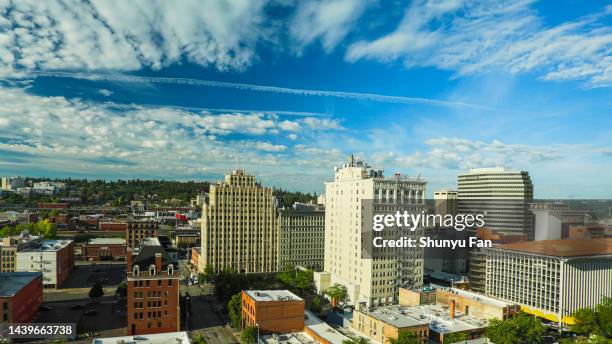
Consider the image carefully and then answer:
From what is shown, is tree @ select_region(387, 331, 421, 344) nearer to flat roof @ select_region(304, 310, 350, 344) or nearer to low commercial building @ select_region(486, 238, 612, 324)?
flat roof @ select_region(304, 310, 350, 344)

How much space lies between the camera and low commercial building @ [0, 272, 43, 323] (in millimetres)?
75750

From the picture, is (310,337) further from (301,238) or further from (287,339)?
(301,238)

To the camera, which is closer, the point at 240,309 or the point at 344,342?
the point at 344,342

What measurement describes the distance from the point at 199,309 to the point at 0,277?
4278 centimetres

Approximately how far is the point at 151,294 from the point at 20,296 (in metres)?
29.2

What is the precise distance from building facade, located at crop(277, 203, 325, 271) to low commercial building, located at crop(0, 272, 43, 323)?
70837 millimetres

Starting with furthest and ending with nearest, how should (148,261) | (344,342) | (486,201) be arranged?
(486,201) → (148,261) → (344,342)

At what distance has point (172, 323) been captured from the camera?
75250 mm

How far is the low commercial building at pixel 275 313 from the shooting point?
72.9 meters

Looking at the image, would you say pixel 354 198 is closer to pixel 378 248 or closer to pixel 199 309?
pixel 378 248

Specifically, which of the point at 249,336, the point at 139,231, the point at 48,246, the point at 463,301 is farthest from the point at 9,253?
the point at 463,301

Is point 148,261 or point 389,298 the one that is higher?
point 148,261

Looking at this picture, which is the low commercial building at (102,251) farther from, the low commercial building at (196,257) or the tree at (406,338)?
the tree at (406,338)

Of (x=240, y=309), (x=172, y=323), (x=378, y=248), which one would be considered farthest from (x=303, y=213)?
(x=172, y=323)
